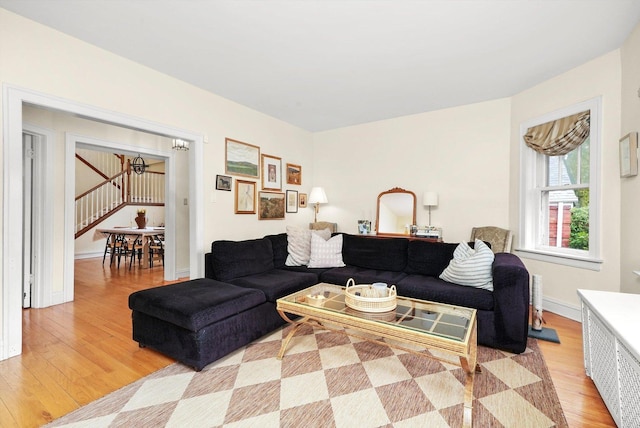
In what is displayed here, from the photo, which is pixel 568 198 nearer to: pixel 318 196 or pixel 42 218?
pixel 318 196

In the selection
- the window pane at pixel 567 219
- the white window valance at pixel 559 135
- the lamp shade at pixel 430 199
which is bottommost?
the window pane at pixel 567 219

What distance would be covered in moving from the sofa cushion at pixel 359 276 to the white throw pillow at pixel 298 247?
446 millimetres

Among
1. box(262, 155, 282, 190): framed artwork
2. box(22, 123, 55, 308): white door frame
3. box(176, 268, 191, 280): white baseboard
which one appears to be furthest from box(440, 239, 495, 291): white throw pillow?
box(22, 123, 55, 308): white door frame

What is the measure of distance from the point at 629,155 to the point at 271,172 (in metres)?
3.91

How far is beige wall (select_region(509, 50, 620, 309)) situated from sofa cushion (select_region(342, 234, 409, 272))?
1616mm

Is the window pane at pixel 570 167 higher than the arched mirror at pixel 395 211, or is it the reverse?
the window pane at pixel 570 167

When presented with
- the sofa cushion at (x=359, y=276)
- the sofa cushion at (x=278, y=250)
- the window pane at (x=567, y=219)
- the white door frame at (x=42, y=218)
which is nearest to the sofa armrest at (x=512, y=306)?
the sofa cushion at (x=359, y=276)

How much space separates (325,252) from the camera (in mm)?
3721

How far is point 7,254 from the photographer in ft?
7.34

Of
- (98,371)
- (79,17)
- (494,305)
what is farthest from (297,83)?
(98,371)

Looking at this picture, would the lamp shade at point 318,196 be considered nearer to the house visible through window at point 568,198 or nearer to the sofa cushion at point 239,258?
the sofa cushion at point 239,258

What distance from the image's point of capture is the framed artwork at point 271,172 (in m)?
4.35

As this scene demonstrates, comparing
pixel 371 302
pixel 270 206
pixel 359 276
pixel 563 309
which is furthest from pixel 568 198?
pixel 270 206

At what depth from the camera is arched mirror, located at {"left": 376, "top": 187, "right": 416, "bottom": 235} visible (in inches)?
173
